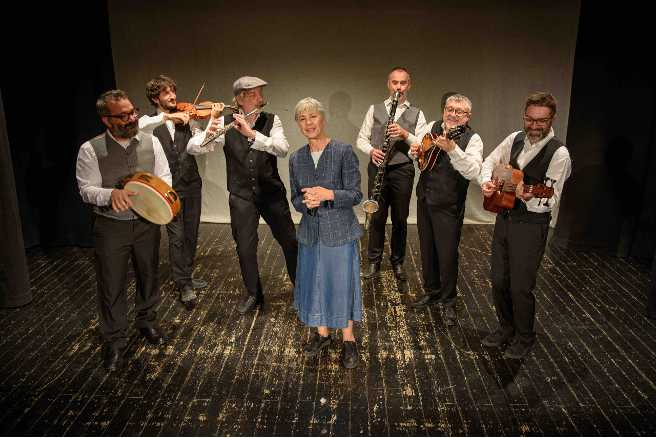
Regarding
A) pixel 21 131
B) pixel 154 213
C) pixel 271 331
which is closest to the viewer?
pixel 154 213

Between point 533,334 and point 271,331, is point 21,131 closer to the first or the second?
point 271,331

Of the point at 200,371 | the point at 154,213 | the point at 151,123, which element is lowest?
the point at 200,371

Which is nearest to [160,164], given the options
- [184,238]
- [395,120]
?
[184,238]

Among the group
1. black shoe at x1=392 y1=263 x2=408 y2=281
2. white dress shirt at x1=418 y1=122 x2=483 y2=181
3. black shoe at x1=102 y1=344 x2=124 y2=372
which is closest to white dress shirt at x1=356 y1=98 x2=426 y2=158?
white dress shirt at x1=418 y1=122 x2=483 y2=181

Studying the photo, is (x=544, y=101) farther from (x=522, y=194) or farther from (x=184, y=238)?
(x=184, y=238)

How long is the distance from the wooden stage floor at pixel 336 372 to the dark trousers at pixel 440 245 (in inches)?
8.7

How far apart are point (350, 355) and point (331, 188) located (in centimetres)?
106

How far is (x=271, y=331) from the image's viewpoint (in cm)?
395

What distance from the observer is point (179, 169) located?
164 inches

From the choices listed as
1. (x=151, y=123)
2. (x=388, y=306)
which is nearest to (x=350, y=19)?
(x=151, y=123)

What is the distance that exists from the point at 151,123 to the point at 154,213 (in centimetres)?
100

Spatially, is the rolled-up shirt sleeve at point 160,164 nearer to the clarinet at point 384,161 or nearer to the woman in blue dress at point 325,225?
the woman in blue dress at point 325,225

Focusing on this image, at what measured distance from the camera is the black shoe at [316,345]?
11.8 ft

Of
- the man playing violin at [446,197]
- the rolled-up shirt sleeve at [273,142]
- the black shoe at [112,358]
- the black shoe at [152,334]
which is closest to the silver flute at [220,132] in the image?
the rolled-up shirt sleeve at [273,142]
